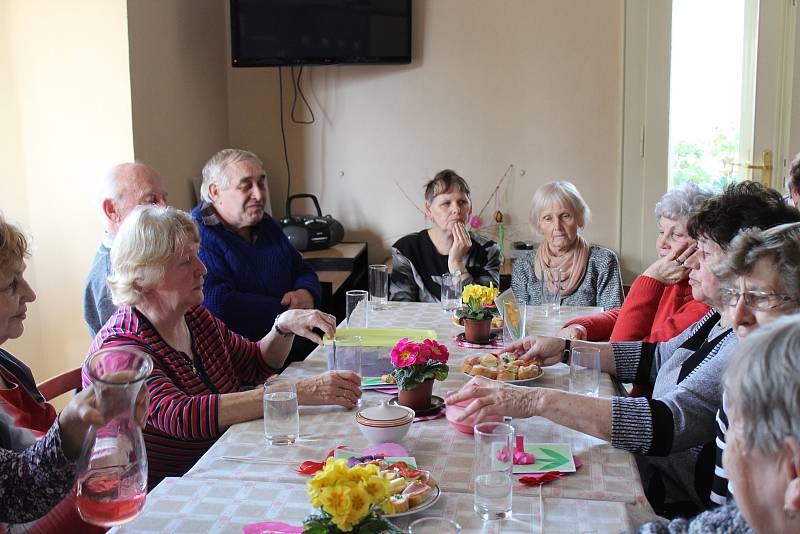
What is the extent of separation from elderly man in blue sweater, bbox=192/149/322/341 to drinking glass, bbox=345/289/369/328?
0.37m

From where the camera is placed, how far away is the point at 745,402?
0.93 meters

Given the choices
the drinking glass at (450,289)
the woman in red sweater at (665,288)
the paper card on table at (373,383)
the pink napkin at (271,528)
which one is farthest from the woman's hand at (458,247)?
the pink napkin at (271,528)

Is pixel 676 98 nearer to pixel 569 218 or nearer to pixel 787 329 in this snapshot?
pixel 569 218

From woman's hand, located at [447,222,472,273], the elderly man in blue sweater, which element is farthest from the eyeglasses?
woman's hand, located at [447,222,472,273]

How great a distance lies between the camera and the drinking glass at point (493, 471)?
1343 millimetres

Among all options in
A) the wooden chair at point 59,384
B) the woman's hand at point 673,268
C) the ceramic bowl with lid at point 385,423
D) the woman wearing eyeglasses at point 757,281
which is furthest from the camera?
the woman's hand at point 673,268

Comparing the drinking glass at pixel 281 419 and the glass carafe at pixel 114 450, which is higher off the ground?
the glass carafe at pixel 114 450

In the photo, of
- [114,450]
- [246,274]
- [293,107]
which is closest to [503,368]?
[114,450]

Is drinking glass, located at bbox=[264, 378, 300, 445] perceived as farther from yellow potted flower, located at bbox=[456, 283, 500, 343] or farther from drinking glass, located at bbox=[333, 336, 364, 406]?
yellow potted flower, located at bbox=[456, 283, 500, 343]

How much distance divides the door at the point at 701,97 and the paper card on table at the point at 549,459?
3.22 m

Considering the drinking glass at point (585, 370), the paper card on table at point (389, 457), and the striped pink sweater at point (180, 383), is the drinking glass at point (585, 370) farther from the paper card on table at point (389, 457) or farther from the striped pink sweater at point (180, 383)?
the striped pink sweater at point (180, 383)

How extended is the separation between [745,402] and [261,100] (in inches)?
168

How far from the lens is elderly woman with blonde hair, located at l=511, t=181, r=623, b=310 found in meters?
3.43

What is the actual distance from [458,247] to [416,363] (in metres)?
1.86
